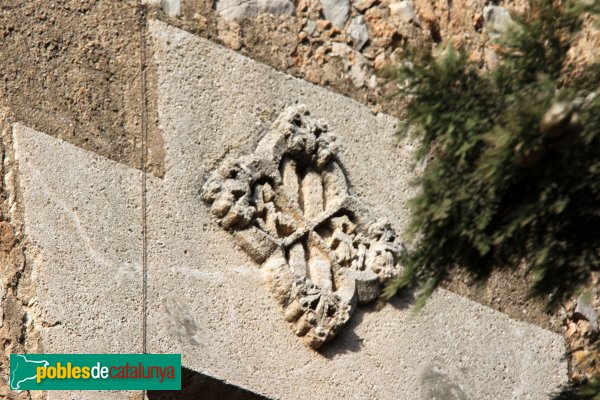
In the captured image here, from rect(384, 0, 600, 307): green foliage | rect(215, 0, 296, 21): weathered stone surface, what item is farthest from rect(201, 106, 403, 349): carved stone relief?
rect(384, 0, 600, 307): green foliage

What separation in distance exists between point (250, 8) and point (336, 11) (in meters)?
0.38

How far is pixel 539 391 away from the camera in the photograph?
519 centimetres

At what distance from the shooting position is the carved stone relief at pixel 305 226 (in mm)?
4590

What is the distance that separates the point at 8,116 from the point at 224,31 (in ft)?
2.93

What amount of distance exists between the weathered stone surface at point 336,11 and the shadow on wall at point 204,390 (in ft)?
4.76

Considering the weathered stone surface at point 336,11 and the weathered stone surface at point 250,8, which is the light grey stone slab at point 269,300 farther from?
the weathered stone surface at point 336,11

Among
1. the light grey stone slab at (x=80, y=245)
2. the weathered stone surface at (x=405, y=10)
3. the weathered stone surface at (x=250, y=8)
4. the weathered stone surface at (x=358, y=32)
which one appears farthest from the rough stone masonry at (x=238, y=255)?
the weathered stone surface at (x=405, y=10)

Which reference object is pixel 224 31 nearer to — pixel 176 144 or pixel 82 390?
pixel 176 144

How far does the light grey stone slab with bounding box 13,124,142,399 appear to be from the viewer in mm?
4102

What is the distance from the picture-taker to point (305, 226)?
4.77 m

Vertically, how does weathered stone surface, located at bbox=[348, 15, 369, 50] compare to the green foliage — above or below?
above

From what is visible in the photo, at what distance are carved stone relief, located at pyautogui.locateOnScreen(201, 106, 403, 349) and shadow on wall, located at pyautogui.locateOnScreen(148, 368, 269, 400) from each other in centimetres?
31

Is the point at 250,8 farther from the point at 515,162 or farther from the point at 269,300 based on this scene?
the point at 515,162

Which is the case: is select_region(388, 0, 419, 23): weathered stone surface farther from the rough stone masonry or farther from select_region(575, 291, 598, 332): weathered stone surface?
select_region(575, 291, 598, 332): weathered stone surface
